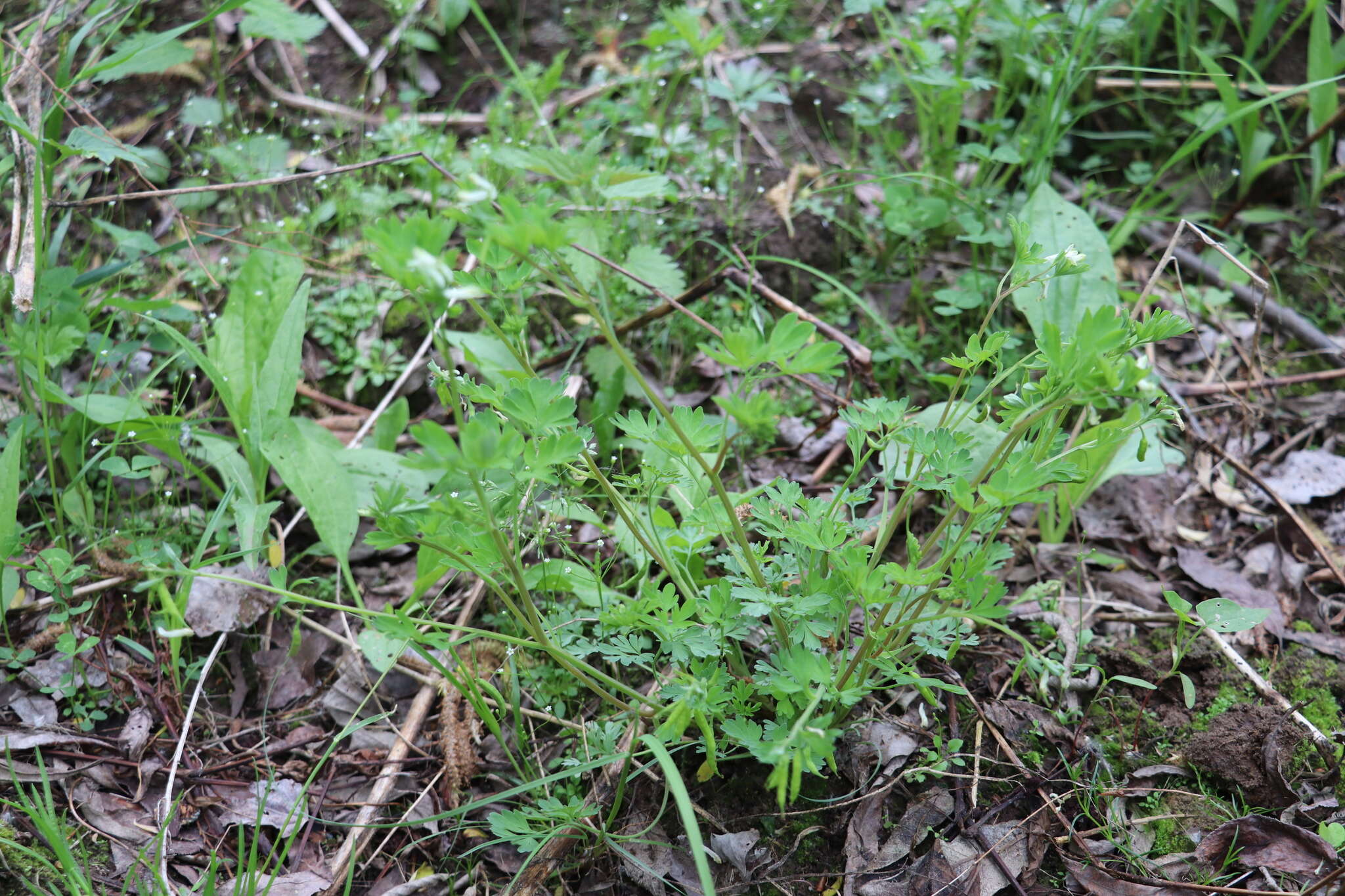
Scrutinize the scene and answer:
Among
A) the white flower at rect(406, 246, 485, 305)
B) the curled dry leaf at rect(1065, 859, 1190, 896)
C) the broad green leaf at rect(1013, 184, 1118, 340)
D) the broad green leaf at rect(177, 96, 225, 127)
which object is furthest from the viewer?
the broad green leaf at rect(177, 96, 225, 127)

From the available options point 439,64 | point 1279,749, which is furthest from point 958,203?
point 439,64

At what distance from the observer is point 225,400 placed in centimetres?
223

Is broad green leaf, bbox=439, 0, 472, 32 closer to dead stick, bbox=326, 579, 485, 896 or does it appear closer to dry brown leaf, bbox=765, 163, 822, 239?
dry brown leaf, bbox=765, 163, 822, 239

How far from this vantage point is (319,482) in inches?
84.6

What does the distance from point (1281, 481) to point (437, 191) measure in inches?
103

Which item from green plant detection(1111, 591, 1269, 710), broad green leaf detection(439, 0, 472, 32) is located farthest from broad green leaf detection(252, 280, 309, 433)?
green plant detection(1111, 591, 1269, 710)

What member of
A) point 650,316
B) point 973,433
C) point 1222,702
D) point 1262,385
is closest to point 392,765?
point 650,316

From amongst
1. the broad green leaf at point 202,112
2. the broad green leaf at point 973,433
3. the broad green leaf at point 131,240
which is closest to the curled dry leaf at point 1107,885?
the broad green leaf at point 973,433

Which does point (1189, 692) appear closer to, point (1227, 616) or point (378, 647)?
point (1227, 616)

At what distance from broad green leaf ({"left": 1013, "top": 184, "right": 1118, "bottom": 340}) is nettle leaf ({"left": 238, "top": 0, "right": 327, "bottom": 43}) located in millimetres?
2366

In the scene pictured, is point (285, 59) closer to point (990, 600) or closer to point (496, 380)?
point (496, 380)

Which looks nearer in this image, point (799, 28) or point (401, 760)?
point (401, 760)

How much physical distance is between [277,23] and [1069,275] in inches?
101

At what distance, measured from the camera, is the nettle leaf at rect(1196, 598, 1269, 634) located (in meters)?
1.67
